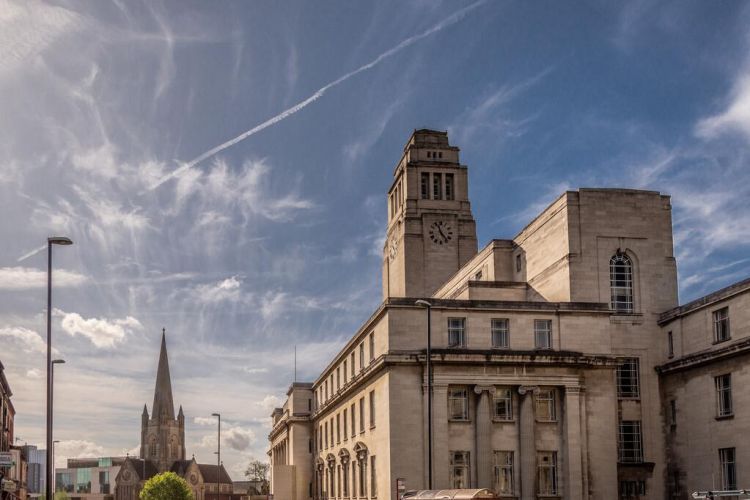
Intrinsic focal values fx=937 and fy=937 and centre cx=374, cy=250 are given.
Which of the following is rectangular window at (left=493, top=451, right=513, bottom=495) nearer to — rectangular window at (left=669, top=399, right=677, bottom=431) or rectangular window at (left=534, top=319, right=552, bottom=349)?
rectangular window at (left=534, top=319, right=552, bottom=349)

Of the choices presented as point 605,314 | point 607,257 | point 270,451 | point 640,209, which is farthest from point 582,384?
point 270,451

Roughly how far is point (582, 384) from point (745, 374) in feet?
27.6

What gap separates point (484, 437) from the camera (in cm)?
4794

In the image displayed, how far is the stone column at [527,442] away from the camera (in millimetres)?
47719

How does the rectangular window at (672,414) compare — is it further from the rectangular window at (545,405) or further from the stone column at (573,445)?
the rectangular window at (545,405)

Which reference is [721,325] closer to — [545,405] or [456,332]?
[545,405]

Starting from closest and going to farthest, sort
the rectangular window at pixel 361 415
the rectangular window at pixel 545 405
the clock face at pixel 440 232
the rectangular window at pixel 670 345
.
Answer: the rectangular window at pixel 545 405
the rectangular window at pixel 670 345
the rectangular window at pixel 361 415
the clock face at pixel 440 232

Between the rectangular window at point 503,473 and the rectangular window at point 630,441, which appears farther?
the rectangular window at point 630,441

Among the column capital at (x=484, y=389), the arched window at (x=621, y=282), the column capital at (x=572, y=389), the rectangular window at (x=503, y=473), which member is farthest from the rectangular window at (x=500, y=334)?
the arched window at (x=621, y=282)

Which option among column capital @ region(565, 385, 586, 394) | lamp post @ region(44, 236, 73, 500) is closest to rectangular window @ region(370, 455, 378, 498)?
column capital @ region(565, 385, 586, 394)

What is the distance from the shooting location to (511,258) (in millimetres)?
62656

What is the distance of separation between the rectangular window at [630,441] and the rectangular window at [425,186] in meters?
47.1

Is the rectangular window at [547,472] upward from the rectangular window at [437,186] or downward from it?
downward

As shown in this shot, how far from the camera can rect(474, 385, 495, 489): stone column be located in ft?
156
